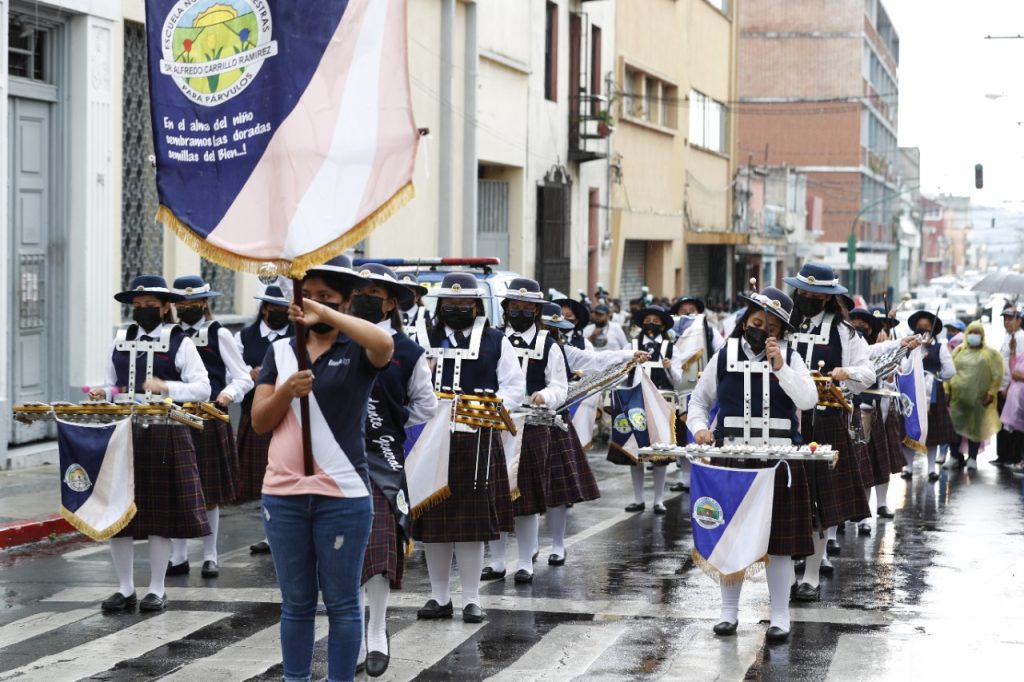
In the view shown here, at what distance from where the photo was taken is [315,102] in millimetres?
6211

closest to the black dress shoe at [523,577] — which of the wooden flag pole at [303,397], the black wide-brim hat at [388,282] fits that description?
the black wide-brim hat at [388,282]

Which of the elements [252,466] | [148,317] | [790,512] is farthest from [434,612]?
[252,466]

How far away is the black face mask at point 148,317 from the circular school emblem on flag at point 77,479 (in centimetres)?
93

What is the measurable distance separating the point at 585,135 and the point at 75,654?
991 inches

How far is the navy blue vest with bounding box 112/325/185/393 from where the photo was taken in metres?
9.63

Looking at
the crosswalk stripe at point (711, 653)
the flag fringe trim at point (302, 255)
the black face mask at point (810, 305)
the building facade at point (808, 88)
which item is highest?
the building facade at point (808, 88)

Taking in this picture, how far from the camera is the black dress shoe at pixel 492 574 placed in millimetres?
10766

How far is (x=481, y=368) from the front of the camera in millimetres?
9445

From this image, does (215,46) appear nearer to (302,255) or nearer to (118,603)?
(302,255)

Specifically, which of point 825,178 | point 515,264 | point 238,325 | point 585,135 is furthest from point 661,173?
point 825,178

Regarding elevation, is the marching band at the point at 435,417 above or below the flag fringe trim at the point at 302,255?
below

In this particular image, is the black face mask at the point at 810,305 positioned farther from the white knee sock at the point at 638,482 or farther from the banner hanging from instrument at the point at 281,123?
the white knee sock at the point at 638,482

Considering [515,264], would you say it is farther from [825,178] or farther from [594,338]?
[825,178]

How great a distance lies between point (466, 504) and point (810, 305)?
2.59 metres
